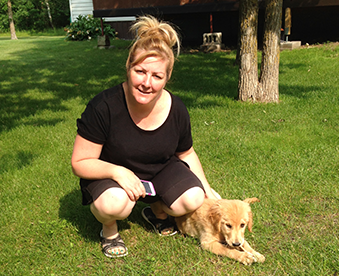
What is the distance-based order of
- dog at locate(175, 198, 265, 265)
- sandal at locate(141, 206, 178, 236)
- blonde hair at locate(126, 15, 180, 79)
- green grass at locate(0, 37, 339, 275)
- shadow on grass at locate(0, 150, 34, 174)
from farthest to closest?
shadow on grass at locate(0, 150, 34, 174), sandal at locate(141, 206, 178, 236), green grass at locate(0, 37, 339, 275), dog at locate(175, 198, 265, 265), blonde hair at locate(126, 15, 180, 79)

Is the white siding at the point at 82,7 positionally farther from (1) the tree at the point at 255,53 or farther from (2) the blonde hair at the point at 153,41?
(2) the blonde hair at the point at 153,41

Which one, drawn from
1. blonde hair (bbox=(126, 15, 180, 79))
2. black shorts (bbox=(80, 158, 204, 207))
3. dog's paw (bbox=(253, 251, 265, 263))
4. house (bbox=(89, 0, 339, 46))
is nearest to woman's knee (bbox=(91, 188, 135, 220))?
black shorts (bbox=(80, 158, 204, 207))

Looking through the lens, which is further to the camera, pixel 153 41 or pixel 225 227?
pixel 225 227

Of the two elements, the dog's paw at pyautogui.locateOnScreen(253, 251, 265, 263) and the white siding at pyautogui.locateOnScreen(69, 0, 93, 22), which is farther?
the white siding at pyautogui.locateOnScreen(69, 0, 93, 22)

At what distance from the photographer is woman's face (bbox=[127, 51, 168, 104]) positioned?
265 centimetres

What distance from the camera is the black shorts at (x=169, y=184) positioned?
2.95 meters

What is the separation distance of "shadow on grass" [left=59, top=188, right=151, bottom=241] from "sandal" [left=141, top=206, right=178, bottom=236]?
9cm

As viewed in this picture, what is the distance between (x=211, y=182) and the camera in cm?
409

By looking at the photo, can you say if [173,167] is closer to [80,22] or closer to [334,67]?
[334,67]

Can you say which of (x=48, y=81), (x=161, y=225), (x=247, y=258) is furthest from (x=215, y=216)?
(x=48, y=81)

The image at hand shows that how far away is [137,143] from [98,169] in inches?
14.5

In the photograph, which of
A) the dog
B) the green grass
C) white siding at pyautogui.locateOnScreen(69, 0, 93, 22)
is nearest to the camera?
the dog

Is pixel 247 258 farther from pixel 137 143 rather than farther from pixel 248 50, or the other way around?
pixel 248 50

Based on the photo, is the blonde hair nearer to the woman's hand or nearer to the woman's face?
the woman's face
